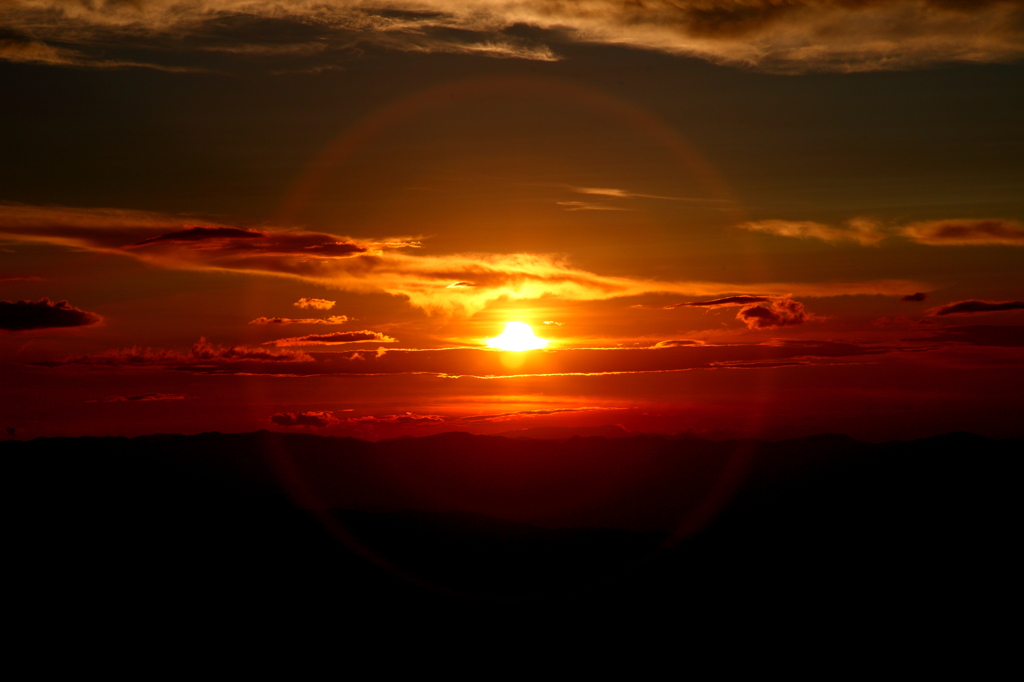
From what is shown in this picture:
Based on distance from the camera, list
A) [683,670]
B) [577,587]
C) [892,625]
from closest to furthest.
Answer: [683,670], [892,625], [577,587]

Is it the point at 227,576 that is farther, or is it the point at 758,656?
the point at 227,576

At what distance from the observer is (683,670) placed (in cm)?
12281

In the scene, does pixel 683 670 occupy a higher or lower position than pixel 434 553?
lower

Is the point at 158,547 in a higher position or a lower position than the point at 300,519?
lower

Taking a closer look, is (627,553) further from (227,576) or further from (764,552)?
(227,576)

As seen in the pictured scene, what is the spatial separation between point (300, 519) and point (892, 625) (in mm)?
121079

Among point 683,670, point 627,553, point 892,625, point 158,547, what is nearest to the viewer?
point 683,670

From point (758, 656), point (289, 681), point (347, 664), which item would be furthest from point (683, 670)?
point (289, 681)

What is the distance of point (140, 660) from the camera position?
111 metres

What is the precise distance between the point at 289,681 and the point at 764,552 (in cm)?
10231

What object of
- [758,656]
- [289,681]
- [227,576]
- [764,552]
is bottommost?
[289,681]

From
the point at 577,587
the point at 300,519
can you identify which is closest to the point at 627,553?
the point at 577,587

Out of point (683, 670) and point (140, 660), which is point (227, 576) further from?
point (683, 670)

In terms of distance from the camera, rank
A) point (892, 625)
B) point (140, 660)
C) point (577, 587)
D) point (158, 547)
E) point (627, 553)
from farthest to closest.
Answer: point (627, 553), point (577, 587), point (158, 547), point (892, 625), point (140, 660)
